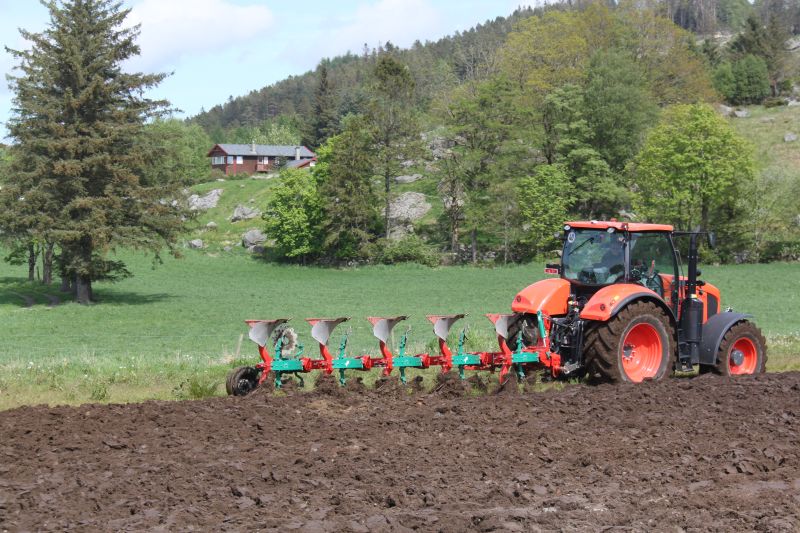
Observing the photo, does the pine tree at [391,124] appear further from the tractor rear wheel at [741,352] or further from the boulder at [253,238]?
the tractor rear wheel at [741,352]

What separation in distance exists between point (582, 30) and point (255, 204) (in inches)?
1337

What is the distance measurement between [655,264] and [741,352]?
83.9 inches

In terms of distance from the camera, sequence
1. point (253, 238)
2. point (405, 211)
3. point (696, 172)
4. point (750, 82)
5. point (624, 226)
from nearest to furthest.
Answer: point (624, 226), point (696, 172), point (253, 238), point (405, 211), point (750, 82)

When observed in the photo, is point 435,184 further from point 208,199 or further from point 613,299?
point 613,299

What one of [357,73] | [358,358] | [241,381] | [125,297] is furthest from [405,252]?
[357,73]

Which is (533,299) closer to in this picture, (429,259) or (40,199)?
(40,199)

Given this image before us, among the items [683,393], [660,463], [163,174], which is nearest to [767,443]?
[660,463]

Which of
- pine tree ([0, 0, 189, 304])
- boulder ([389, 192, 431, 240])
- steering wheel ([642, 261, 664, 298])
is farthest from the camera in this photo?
boulder ([389, 192, 431, 240])

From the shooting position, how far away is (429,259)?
203 ft

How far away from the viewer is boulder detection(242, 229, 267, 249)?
7006 cm

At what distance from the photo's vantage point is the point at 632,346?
1255 cm

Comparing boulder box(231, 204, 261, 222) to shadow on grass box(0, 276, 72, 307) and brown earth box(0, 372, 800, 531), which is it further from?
brown earth box(0, 372, 800, 531)

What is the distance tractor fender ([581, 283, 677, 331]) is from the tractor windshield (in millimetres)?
335

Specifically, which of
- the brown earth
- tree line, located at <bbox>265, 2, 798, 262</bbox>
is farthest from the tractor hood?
tree line, located at <bbox>265, 2, 798, 262</bbox>
